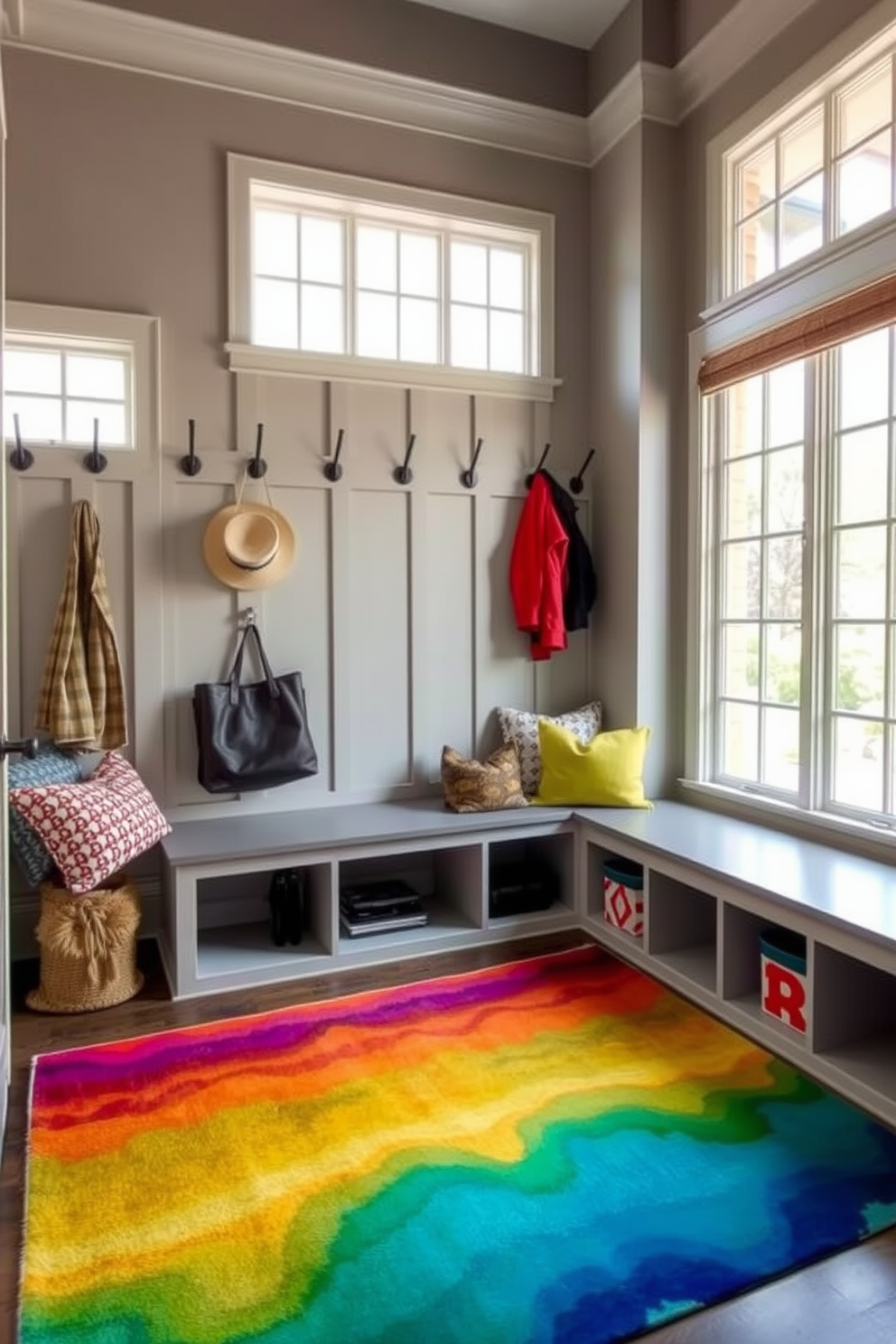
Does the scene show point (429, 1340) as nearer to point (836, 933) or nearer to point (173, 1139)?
point (173, 1139)

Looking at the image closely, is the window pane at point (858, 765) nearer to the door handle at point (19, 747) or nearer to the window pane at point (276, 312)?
the door handle at point (19, 747)

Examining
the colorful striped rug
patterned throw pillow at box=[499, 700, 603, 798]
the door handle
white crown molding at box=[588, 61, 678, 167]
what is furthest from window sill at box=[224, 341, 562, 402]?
the colorful striped rug

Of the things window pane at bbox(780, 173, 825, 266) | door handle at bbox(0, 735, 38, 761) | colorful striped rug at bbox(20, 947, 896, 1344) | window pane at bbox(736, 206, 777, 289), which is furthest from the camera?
window pane at bbox(736, 206, 777, 289)

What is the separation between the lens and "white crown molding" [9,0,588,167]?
289 cm

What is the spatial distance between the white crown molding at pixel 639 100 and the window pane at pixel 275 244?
4.51 ft

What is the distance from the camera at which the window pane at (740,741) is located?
309cm

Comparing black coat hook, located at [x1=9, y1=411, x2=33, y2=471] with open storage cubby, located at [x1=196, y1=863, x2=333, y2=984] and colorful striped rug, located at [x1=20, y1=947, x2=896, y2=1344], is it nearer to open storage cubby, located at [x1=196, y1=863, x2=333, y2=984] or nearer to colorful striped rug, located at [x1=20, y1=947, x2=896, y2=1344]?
open storage cubby, located at [x1=196, y1=863, x2=333, y2=984]

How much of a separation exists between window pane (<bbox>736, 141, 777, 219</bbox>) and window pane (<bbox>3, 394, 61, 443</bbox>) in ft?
8.48

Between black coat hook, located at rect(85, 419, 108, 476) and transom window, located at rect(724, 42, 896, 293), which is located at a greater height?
transom window, located at rect(724, 42, 896, 293)

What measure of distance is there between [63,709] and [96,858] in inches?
23.3

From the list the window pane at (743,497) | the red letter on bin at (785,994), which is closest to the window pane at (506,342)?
the window pane at (743,497)

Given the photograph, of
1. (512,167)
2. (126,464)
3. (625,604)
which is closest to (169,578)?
(126,464)

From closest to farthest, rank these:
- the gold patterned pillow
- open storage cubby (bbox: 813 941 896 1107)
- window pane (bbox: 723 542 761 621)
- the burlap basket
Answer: open storage cubby (bbox: 813 941 896 1107) → the burlap basket → window pane (bbox: 723 542 761 621) → the gold patterned pillow

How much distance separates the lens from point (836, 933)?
6.82 feet
